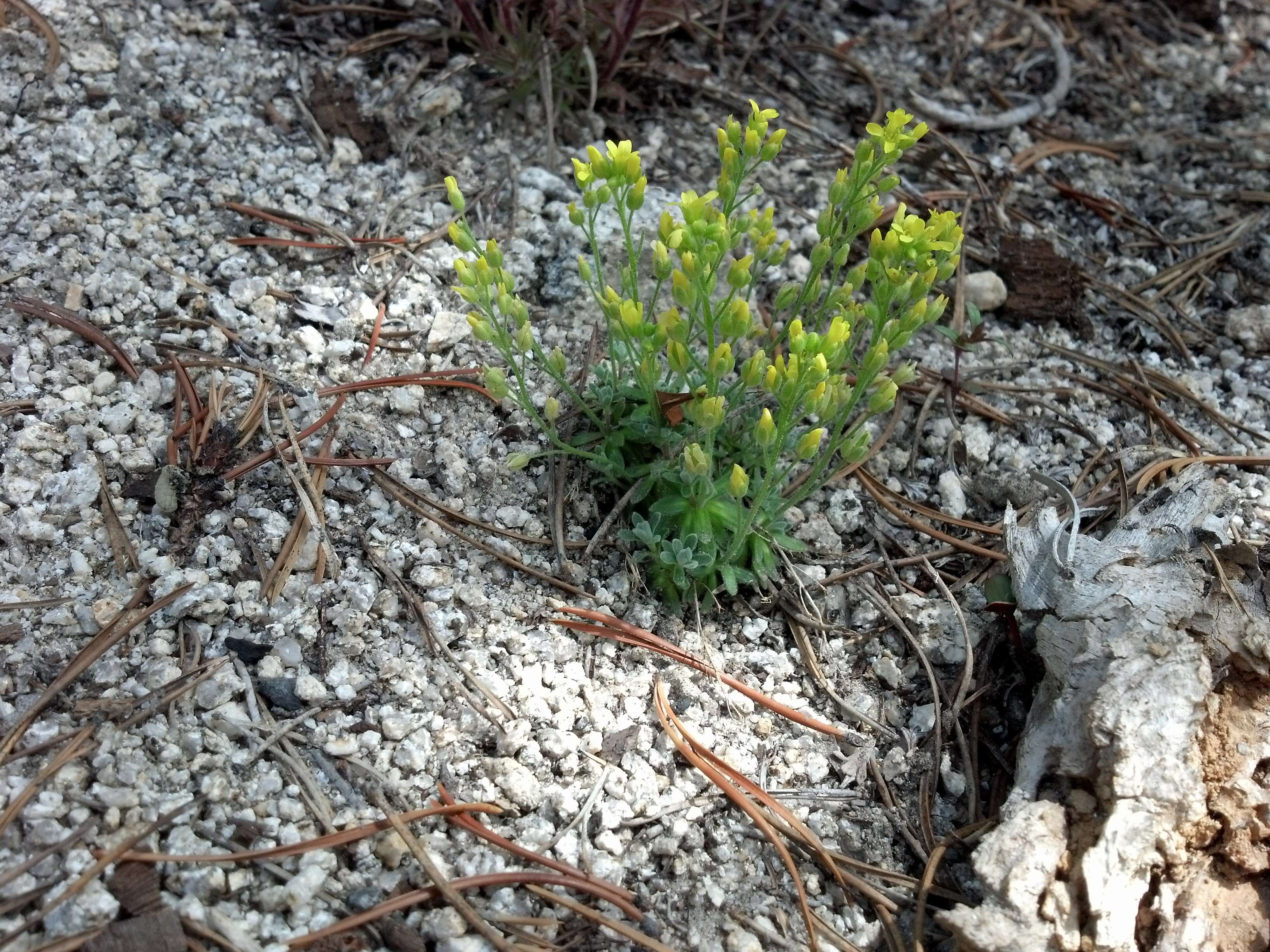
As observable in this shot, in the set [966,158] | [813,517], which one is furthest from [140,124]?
[966,158]

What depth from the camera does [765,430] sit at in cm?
188

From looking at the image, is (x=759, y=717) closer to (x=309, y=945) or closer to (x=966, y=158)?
(x=309, y=945)

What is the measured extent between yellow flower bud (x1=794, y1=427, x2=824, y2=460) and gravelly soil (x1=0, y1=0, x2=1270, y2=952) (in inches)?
20.5

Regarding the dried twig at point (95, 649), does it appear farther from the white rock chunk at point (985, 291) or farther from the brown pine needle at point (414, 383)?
the white rock chunk at point (985, 291)

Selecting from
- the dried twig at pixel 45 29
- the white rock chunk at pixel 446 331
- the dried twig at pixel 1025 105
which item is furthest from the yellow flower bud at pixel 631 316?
the dried twig at pixel 1025 105

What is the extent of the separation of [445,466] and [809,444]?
0.92m

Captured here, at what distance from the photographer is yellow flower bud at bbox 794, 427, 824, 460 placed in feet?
6.23

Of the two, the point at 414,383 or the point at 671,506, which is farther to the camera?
the point at 414,383

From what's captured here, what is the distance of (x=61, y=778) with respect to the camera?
1.74 m

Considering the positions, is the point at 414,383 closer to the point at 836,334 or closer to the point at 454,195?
the point at 454,195

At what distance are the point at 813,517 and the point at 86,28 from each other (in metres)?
2.51

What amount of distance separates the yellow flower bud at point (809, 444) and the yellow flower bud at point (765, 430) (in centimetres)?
6

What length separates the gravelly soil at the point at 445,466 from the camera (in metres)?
1.84

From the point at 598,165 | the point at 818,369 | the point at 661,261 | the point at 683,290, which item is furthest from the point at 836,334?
the point at 598,165
